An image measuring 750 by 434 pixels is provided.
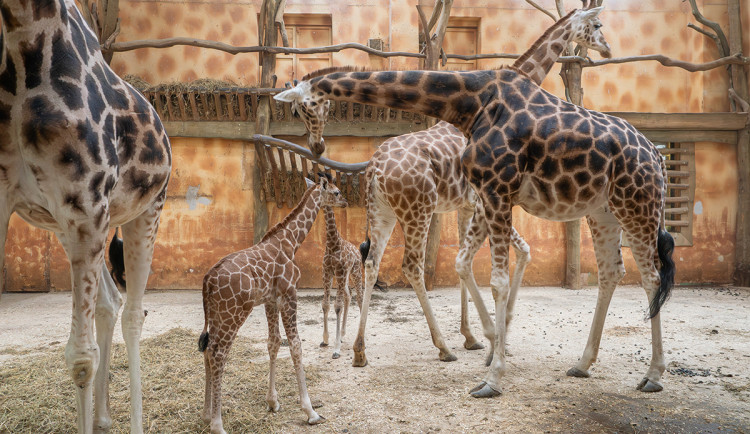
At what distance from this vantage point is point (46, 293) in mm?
7934

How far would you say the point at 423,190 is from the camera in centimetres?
439

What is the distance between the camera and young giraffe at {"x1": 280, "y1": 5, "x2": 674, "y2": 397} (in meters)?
3.44

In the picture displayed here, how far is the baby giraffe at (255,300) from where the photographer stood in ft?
9.58

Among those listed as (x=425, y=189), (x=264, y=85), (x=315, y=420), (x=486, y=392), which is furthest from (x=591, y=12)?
(x=264, y=85)

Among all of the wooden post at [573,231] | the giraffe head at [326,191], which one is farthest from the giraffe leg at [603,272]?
the wooden post at [573,231]

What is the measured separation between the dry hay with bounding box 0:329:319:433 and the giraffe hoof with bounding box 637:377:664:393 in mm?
2408

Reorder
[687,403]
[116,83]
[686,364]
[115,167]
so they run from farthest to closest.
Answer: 1. [686,364]
2. [687,403]
3. [116,83]
4. [115,167]

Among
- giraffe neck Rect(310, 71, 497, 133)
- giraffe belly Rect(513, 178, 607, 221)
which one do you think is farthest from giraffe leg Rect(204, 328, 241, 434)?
giraffe belly Rect(513, 178, 607, 221)

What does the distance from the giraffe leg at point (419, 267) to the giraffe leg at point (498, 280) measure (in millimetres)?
852

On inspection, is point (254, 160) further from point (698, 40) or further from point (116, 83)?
point (698, 40)

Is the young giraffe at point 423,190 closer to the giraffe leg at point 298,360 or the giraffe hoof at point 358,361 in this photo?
the giraffe hoof at point 358,361

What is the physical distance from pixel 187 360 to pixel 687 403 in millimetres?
3860

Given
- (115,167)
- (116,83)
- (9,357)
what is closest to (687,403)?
(115,167)

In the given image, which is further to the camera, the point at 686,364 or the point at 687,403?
the point at 686,364
